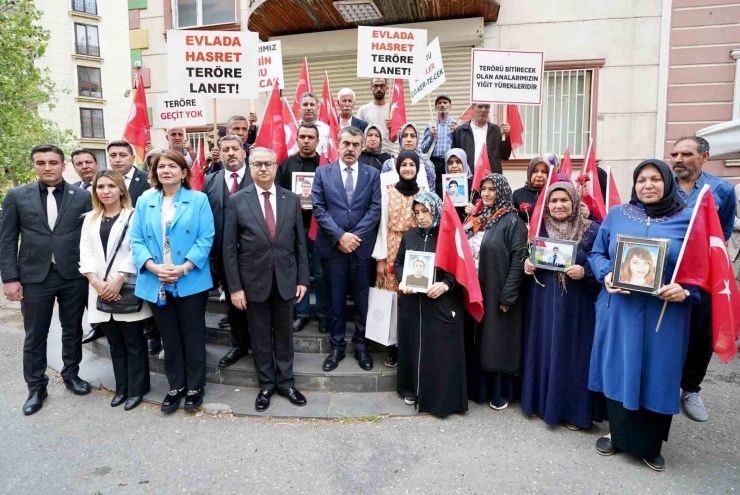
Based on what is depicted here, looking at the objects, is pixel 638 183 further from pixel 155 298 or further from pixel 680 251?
pixel 155 298

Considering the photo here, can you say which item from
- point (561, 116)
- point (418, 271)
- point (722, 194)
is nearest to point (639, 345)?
point (418, 271)

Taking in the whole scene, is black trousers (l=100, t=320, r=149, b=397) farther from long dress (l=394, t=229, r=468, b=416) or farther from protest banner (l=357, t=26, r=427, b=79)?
protest banner (l=357, t=26, r=427, b=79)

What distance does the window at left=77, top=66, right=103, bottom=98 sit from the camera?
122 ft

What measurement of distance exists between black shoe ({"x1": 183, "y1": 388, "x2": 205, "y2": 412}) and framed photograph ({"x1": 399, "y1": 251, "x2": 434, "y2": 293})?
82.3 inches

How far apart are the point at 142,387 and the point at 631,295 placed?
4.19 m

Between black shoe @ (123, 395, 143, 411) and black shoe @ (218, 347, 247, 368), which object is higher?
black shoe @ (218, 347, 247, 368)

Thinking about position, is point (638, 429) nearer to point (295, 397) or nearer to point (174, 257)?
point (295, 397)

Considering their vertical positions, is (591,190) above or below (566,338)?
above

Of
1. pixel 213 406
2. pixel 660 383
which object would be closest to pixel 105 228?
pixel 213 406

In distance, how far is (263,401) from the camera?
3932 mm

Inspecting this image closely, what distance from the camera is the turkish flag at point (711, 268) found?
112 inches

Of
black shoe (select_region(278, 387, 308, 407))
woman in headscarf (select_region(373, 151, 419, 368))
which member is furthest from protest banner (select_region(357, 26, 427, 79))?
black shoe (select_region(278, 387, 308, 407))

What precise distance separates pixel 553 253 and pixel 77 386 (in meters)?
4.61

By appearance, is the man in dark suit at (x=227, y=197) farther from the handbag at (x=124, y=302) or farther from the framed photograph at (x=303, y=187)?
the handbag at (x=124, y=302)
